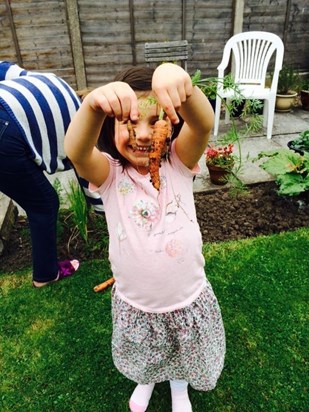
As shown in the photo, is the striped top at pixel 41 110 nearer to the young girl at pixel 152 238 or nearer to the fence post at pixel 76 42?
the young girl at pixel 152 238

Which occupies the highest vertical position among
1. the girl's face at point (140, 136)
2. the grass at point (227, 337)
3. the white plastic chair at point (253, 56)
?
the girl's face at point (140, 136)

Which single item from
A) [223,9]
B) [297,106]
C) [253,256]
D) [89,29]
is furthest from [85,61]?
[253,256]

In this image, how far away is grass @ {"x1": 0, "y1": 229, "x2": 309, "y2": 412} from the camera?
2123mm

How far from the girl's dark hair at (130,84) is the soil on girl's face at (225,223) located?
5.60 ft

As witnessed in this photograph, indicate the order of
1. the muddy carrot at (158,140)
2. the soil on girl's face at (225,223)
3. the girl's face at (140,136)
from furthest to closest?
the soil on girl's face at (225,223) < the girl's face at (140,136) < the muddy carrot at (158,140)

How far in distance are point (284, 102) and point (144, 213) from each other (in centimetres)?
539

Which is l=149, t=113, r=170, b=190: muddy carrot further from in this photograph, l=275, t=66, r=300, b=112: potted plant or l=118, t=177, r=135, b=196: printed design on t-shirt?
l=275, t=66, r=300, b=112: potted plant

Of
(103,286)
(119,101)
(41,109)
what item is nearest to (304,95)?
(103,286)

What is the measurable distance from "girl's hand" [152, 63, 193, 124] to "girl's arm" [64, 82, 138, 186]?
7 centimetres

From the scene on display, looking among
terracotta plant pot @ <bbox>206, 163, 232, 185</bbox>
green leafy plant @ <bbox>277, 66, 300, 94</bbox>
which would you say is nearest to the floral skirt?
terracotta plant pot @ <bbox>206, 163, 232, 185</bbox>

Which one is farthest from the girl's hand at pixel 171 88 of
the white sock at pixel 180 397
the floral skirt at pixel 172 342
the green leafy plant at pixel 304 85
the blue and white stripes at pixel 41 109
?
the green leafy plant at pixel 304 85

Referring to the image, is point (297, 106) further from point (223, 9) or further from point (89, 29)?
point (89, 29)

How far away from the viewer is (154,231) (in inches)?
58.5

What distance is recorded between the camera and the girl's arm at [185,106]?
0.99 meters
